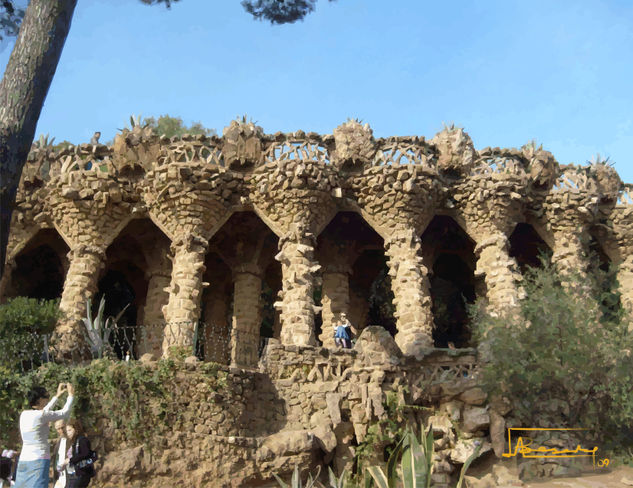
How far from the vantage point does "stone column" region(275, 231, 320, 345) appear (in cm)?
1302

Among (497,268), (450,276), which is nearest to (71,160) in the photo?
(497,268)

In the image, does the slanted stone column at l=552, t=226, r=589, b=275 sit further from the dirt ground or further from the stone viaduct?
the dirt ground

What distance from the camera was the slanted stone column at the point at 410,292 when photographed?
13.4 m

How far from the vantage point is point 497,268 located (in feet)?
48.1

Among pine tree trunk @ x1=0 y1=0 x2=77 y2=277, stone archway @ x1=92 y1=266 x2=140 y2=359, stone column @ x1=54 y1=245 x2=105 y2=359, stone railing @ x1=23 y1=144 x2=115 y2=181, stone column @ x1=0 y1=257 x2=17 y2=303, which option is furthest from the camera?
stone archway @ x1=92 y1=266 x2=140 y2=359

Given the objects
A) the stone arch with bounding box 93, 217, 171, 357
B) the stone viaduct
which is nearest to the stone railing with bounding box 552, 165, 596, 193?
the stone viaduct

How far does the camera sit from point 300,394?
1084 centimetres

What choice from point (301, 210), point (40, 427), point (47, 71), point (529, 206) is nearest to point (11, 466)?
point (40, 427)

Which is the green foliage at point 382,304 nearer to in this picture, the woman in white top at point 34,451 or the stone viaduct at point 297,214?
the stone viaduct at point 297,214

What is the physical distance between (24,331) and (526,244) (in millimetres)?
11907

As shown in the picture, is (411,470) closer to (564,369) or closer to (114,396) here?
(564,369)

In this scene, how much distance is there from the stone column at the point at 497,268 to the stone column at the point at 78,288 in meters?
8.24

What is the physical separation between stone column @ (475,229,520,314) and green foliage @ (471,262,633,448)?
10.4ft

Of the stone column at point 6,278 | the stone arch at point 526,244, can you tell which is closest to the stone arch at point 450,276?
the stone arch at point 526,244
